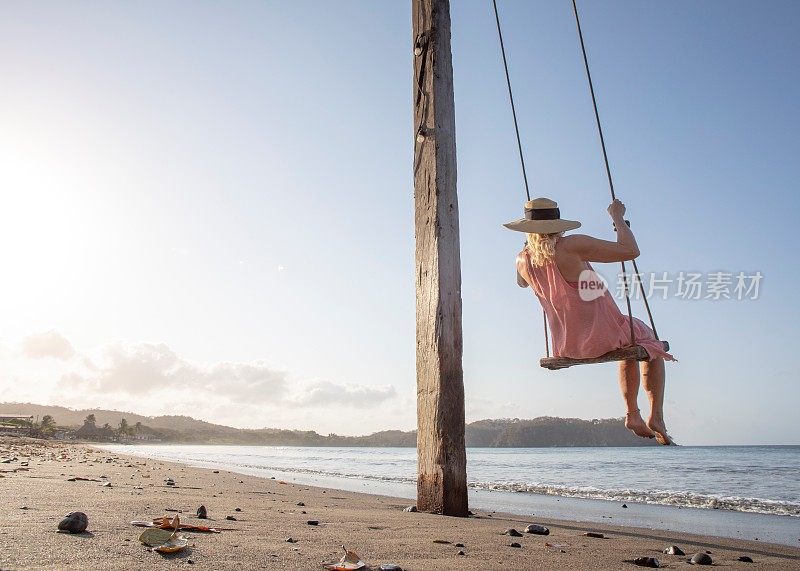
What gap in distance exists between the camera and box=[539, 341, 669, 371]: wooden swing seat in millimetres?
3965

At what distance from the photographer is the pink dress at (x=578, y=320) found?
4.11 m

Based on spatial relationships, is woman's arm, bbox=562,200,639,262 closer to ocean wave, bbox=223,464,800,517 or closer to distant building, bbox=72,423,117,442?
ocean wave, bbox=223,464,800,517

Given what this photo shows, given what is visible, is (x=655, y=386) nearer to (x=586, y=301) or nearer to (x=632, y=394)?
(x=632, y=394)

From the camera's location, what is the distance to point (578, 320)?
14.1ft

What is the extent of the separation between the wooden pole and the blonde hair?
0.88 metres

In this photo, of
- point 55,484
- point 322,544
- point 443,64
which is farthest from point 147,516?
point 443,64

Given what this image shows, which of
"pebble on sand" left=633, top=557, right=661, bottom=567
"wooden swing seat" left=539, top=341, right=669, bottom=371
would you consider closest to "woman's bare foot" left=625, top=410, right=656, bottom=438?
"wooden swing seat" left=539, top=341, right=669, bottom=371

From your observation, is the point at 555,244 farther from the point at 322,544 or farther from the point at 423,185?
the point at 322,544

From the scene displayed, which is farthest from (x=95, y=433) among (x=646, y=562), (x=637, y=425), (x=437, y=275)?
(x=646, y=562)

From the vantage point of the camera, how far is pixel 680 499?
1072cm

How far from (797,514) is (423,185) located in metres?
7.94

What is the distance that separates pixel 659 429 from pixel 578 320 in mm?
870

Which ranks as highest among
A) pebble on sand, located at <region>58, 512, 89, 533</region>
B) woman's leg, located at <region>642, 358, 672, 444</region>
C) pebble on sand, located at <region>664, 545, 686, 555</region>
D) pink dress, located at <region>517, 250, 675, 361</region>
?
pink dress, located at <region>517, 250, 675, 361</region>

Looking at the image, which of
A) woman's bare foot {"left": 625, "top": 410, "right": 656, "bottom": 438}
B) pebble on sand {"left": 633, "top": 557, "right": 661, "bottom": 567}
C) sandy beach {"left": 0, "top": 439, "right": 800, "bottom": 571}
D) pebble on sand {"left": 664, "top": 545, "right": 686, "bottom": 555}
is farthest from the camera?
woman's bare foot {"left": 625, "top": 410, "right": 656, "bottom": 438}
